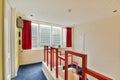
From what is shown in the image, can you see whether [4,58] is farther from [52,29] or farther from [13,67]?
[52,29]

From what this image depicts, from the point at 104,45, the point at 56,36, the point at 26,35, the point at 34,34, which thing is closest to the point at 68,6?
the point at 104,45

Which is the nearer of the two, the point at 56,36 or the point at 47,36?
the point at 47,36

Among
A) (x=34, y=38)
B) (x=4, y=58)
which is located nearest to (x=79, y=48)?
(x=34, y=38)

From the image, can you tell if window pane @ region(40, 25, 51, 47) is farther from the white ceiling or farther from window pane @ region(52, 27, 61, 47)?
the white ceiling

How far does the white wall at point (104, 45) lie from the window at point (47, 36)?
1620 mm

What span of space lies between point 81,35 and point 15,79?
3956 mm

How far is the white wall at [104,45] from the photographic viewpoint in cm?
323

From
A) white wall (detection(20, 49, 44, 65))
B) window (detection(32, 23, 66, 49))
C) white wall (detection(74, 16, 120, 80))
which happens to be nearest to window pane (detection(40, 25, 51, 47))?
window (detection(32, 23, 66, 49))

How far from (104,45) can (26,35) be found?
3.66 meters

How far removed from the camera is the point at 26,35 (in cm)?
416

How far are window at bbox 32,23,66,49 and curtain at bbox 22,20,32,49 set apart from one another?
0.40m

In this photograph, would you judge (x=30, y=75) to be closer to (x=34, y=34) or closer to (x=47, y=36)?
(x=34, y=34)

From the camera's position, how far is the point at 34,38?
471 centimetres

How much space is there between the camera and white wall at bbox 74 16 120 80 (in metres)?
3.23
